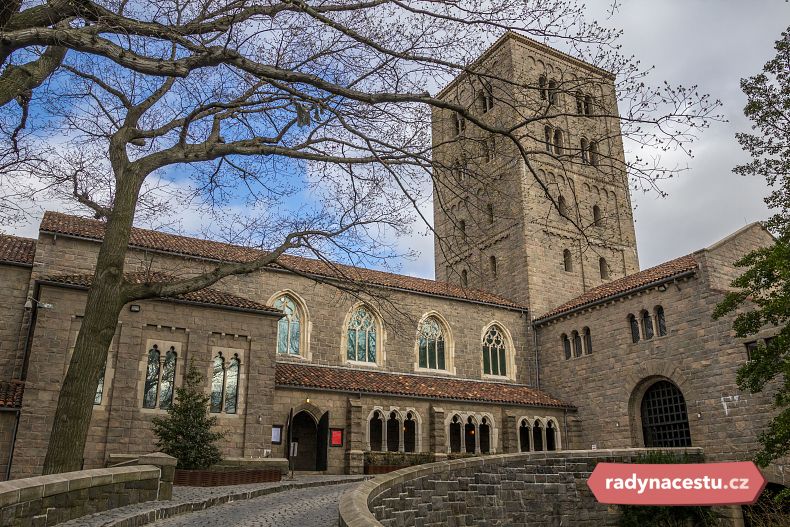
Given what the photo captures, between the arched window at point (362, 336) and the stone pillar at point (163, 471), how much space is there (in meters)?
16.3

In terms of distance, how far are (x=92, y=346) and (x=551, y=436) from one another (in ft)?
78.9

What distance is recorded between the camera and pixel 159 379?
2117 centimetres

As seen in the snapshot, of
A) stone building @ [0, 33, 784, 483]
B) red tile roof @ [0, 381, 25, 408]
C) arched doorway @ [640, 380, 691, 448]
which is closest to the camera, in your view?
red tile roof @ [0, 381, 25, 408]

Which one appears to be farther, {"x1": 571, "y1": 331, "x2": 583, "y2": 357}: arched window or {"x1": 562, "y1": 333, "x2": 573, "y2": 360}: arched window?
{"x1": 562, "y1": 333, "x2": 573, "y2": 360}: arched window

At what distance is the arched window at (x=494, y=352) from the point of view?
109ft

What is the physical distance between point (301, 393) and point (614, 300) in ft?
49.2

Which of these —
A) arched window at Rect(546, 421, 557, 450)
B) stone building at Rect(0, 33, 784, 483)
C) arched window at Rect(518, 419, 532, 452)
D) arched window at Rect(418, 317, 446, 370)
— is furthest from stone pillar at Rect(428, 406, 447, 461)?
arched window at Rect(546, 421, 557, 450)

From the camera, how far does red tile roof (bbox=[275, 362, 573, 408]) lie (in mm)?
25469

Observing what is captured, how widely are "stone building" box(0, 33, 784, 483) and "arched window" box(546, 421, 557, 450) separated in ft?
0.23

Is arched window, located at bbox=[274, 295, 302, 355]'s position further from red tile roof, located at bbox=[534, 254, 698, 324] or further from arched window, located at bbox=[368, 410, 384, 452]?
red tile roof, located at bbox=[534, 254, 698, 324]

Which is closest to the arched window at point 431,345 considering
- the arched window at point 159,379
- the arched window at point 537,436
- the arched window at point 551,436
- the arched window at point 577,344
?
the arched window at point 537,436

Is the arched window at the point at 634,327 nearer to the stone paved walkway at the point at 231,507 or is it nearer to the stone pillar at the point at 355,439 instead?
the stone pillar at the point at 355,439

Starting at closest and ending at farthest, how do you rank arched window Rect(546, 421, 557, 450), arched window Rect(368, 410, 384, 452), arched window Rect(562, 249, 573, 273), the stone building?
the stone building < arched window Rect(368, 410, 384, 452) < arched window Rect(546, 421, 557, 450) < arched window Rect(562, 249, 573, 273)

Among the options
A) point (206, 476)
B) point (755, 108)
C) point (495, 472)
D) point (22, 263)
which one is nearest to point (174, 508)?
point (206, 476)
